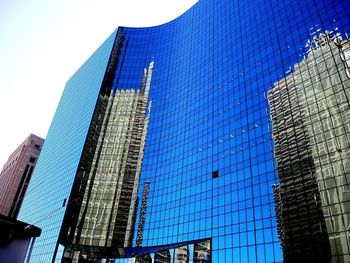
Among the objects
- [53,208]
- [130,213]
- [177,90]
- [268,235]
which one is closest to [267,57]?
[177,90]

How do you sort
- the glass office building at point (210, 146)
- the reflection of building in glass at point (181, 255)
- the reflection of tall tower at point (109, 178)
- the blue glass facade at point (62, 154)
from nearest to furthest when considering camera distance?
the glass office building at point (210, 146) < the reflection of building in glass at point (181, 255) < the reflection of tall tower at point (109, 178) < the blue glass facade at point (62, 154)

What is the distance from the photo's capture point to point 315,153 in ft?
142

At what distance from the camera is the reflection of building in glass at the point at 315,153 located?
1480 inches

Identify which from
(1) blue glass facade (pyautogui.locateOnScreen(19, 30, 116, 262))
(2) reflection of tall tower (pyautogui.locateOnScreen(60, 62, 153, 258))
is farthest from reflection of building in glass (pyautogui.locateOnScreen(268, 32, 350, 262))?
(1) blue glass facade (pyautogui.locateOnScreen(19, 30, 116, 262))

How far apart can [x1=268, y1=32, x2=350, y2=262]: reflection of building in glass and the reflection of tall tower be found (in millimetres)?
37051

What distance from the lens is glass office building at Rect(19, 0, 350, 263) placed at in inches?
1688

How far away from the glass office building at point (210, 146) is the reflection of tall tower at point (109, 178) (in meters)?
0.30

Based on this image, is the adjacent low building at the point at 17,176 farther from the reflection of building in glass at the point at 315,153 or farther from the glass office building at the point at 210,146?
the reflection of building in glass at the point at 315,153

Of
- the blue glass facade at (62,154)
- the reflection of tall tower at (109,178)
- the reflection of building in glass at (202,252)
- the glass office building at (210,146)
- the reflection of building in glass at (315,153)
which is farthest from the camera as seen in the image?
the blue glass facade at (62,154)

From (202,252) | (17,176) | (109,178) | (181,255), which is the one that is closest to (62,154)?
(109,178)

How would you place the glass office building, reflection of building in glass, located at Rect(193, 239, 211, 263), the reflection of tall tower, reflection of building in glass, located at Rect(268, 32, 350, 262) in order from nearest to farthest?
reflection of building in glass, located at Rect(268, 32, 350, 262) < the glass office building < reflection of building in glass, located at Rect(193, 239, 211, 263) < the reflection of tall tower

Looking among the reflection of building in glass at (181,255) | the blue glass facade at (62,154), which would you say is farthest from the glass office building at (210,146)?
the blue glass facade at (62,154)

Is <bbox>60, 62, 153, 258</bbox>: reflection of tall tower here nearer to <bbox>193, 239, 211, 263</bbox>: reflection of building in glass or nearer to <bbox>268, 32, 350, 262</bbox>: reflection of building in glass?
<bbox>193, 239, 211, 263</bbox>: reflection of building in glass

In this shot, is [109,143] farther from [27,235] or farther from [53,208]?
[27,235]
